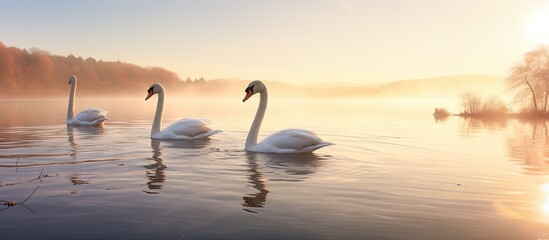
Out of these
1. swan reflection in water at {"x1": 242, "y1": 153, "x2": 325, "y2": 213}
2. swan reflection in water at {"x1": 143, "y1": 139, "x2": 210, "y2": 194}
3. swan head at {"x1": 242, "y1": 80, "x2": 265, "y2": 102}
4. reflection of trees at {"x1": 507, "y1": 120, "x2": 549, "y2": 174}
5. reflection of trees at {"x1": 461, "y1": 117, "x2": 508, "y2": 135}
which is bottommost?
swan reflection in water at {"x1": 143, "y1": 139, "x2": 210, "y2": 194}

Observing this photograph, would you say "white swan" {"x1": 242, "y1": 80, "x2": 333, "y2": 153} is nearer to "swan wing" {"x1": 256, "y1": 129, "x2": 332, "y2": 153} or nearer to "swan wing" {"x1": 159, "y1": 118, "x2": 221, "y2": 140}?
"swan wing" {"x1": 256, "y1": 129, "x2": 332, "y2": 153}

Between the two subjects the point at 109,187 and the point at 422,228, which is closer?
the point at 422,228

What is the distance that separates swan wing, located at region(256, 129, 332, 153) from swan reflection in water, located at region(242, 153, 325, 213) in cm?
21

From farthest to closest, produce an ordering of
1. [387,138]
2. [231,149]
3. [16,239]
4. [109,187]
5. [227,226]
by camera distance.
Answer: [387,138]
[231,149]
[109,187]
[227,226]
[16,239]

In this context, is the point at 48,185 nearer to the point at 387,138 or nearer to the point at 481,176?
the point at 481,176

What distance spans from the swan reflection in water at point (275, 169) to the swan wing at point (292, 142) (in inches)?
8.2

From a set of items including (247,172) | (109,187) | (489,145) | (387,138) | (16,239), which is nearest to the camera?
(16,239)

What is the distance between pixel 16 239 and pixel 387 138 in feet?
55.4

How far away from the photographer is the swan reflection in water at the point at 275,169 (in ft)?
26.7

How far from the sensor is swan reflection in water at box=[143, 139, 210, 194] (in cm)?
925

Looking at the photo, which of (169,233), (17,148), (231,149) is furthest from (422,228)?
(17,148)

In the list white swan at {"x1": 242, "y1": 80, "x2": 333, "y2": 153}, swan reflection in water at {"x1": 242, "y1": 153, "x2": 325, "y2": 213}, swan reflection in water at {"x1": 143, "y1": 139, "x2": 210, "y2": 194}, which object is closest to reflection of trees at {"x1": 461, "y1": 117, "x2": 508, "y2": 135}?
white swan at {"x1": 242, "y1": 80, "x2": 333, "y2": 153}

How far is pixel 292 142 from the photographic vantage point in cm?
1317

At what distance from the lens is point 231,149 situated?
1521 cm
